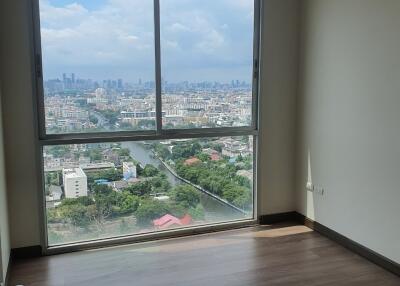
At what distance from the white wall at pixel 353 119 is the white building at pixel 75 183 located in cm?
208

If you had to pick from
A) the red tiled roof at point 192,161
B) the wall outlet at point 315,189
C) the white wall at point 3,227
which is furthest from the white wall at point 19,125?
the wall outlet at point 315,189

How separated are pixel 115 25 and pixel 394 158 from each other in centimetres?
243

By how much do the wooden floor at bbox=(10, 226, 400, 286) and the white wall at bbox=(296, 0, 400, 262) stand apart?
31cm

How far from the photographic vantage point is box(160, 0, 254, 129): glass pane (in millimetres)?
3844

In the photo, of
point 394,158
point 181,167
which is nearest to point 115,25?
point 181,167

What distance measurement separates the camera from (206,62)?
13.1 ft

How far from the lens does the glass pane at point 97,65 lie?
11.5 feet

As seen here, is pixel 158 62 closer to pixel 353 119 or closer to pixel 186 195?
pixel 186 195

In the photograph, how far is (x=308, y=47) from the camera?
13.4ft

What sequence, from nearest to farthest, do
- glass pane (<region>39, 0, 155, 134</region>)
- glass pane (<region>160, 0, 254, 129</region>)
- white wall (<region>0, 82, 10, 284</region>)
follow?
white wall (<region>0, 82, 10, 284</region>), glass pane (<region>39, 0, 155, 134</region>), glass pane (<region>160, 0, 254, 129</region>)

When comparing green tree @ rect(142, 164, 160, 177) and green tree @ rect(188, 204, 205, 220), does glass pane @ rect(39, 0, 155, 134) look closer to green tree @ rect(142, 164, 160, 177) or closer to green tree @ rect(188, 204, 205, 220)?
green tree @ rect(142, 164, 160, 177)

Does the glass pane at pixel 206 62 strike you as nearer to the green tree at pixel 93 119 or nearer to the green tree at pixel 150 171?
the green tree at pixel 150 171

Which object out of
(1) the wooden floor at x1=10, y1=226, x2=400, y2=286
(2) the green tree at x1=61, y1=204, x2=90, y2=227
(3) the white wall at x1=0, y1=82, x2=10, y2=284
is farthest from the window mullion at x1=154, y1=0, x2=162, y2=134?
(3) the white wall at x1=0, y1=82, x2=10, y2=284

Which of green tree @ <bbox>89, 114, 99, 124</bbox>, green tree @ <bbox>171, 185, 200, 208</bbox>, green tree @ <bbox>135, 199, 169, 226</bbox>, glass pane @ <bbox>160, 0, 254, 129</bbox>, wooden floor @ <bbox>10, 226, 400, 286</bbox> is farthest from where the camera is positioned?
green tree @ <bbox>171, 185, 200, 208</bbox>
